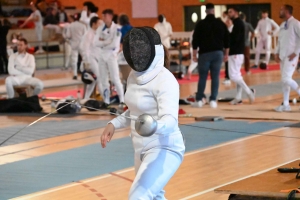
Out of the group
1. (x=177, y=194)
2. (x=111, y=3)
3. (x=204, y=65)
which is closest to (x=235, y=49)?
(x=204, y=65)

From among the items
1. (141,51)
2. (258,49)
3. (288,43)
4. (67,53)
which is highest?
(141,51)

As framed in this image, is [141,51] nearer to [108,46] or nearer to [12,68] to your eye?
[108,46]

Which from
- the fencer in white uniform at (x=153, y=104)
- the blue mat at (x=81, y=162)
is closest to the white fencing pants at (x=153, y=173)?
the fencer in white uniform at (x=153, y=104)

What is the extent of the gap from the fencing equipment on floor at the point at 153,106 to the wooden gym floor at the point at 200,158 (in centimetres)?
169

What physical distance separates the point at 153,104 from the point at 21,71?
837 centimetres

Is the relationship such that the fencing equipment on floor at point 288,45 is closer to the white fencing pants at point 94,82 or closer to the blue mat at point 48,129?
the blue mat at point 48,129

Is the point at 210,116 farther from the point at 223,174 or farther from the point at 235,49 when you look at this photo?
the point at 223,174

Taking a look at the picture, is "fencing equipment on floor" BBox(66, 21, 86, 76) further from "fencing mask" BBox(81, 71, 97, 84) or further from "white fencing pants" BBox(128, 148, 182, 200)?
"white fencing pants" BBox(128, 148, 182, 200)

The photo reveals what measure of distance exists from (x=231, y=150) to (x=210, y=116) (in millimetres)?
2422

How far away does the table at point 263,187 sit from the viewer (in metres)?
3.99

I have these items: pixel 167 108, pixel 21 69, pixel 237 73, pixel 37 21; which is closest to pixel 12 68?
pixel 21 69

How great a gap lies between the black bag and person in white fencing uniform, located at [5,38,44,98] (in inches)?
18.2

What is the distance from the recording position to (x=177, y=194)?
559 centimetres

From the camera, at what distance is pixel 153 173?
12.1 ft
